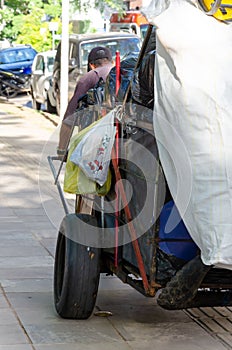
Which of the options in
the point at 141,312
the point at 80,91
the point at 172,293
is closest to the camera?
the point at 172,293

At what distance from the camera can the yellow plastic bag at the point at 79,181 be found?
630 cm

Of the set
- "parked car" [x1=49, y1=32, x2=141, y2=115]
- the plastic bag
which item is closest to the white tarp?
the plastic bag

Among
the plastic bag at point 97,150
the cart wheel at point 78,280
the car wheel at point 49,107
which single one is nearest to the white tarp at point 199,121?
the plastic bag at point 97,150

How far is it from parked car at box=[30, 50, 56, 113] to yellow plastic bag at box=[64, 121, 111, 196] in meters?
17.9

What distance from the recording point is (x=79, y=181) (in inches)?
253

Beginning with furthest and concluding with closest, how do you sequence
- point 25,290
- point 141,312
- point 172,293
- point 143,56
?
point 25,290, point 141,312, point 143,56, point 172,293

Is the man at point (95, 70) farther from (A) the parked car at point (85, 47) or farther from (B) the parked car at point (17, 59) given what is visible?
(B) the parked car at point (17, 59)

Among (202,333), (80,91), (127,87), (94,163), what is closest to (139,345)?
(202,333)

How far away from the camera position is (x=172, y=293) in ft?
17.9

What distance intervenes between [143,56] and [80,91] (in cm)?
337

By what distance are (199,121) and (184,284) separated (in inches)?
40.6

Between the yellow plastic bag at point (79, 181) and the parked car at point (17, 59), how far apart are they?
82.1 feet

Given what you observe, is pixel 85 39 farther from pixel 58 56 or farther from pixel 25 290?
pixel 25 290

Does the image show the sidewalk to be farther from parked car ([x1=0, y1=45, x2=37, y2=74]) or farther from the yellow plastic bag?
parked car ([x1=0, y1=45, x2=37, y2=74])
